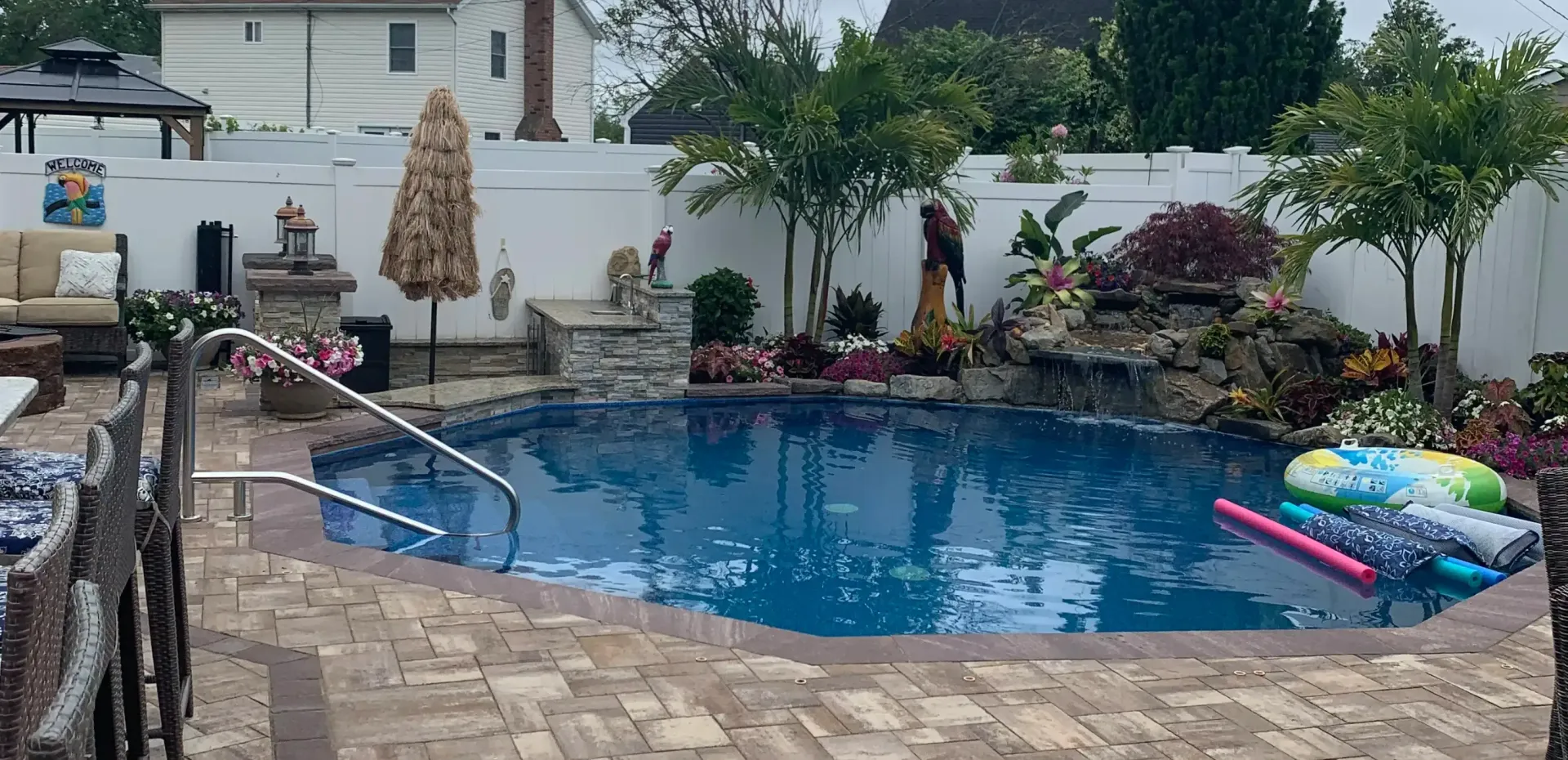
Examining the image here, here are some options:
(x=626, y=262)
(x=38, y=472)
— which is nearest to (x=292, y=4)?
(x=626, y=262)

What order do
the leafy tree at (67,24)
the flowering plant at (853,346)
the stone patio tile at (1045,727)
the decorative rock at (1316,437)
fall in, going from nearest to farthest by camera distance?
the stone patio tile at (1045,727) < the decorative rock at (1316,437) < the flowering plant at (853,346) < the leafy tree at (67,24)

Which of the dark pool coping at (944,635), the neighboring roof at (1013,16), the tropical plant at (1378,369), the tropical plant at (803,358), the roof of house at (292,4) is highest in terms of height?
the neighboring roof at (1013,16)

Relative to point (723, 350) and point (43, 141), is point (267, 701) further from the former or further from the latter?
point (43, 141)

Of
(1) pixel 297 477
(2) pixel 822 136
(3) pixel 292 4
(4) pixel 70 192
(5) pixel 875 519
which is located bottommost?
(5) pixel 875 519

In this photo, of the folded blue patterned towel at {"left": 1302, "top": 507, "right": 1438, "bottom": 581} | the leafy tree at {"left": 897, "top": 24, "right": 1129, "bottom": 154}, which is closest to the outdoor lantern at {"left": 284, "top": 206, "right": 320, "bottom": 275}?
the folded blue patterned towel at {"left": 1302, "top": 507, "right": 1438, "bottom": 581}

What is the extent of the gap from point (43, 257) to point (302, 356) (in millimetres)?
2993

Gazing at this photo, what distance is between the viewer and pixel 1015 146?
55.4ft

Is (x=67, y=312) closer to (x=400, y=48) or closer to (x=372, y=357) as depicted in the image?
(x=372, y=357)

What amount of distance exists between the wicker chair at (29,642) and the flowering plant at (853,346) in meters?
11.2

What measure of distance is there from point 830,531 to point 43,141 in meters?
13.4

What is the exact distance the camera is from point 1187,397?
1167cm

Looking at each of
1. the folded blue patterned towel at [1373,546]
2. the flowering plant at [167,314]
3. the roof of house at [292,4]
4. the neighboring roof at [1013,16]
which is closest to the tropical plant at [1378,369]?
the folded blue patterned towel at [1373,546]

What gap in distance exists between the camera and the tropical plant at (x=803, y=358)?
12.8 m

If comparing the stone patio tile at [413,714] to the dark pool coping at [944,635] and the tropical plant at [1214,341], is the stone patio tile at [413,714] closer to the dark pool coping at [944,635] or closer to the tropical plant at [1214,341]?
the dark pool coping at [944,635]
